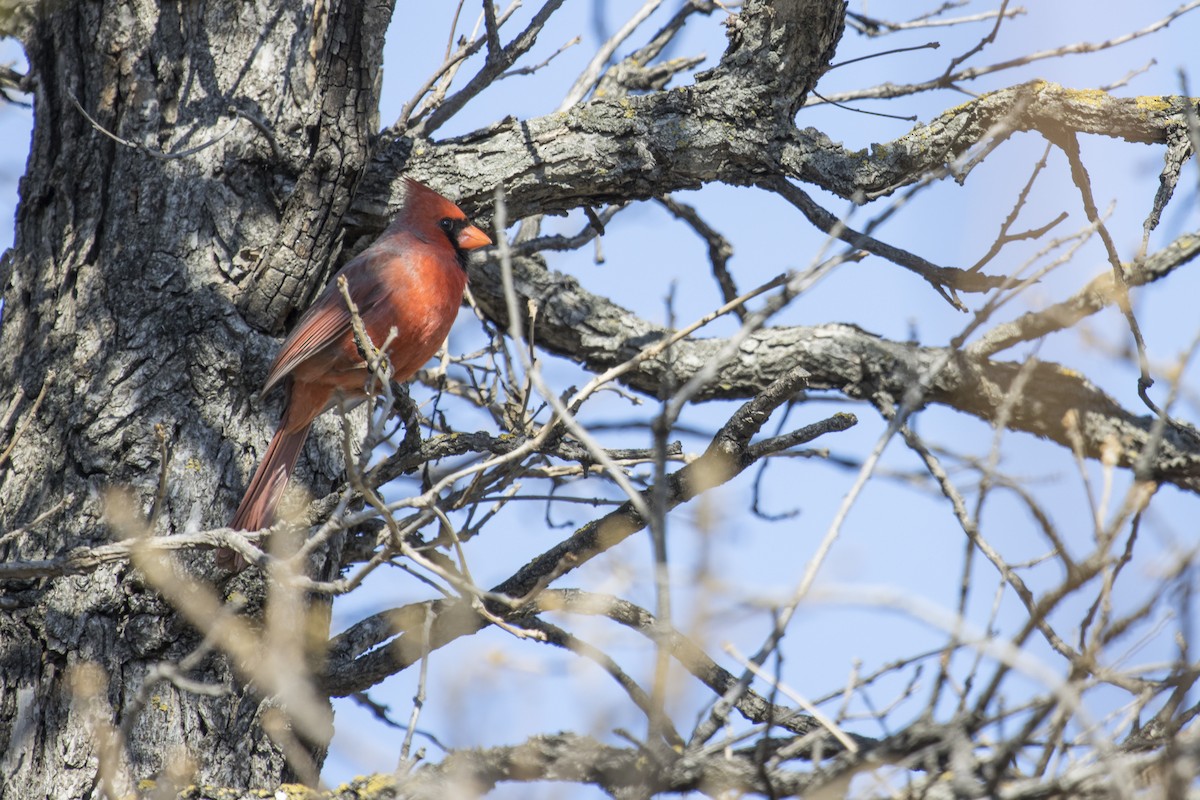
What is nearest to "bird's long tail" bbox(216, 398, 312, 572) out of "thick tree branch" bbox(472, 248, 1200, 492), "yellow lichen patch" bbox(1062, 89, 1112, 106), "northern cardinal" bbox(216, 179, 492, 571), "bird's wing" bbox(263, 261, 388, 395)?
"northern cardinal" bbox(216, 179, 492, 571)

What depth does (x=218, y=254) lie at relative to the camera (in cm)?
309

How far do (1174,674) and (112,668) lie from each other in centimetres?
214

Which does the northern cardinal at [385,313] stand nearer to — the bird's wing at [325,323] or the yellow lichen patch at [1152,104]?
the bird's wing at [325,323]

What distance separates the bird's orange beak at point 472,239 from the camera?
12.5ft

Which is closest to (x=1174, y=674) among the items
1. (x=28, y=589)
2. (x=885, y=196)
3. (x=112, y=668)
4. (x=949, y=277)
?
(x=949, y=277)

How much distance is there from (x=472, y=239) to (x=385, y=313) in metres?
0.38

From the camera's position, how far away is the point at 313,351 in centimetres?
329

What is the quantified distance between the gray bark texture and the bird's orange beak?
25 centimetres

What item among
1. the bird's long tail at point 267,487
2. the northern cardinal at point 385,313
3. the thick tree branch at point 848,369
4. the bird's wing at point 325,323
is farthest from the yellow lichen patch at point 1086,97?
the bird's long tail at point 267,487

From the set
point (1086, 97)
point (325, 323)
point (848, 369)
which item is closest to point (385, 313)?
point (325, 323)

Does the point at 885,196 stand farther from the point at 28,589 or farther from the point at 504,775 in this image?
the point at 28,589

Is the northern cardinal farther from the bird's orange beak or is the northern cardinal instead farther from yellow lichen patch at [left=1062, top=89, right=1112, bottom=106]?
yellow lichen patch at [left=1062, top=89, right=1112, bottom=106]

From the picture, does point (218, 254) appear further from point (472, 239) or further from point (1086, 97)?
point (1086, 97)

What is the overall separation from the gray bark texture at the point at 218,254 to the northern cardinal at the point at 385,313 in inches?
2.5
